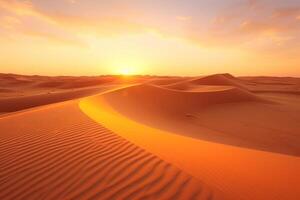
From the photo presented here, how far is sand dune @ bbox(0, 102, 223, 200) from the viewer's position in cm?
256

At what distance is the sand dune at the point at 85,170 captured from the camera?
8.39 feet

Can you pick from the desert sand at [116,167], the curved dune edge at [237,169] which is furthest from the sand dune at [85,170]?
the curved dune edge at [237,169]

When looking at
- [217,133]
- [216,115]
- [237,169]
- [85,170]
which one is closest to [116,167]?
[85,170]

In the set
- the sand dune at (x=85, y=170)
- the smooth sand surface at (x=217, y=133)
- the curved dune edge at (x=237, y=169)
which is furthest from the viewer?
the smooth sand surface at (x=217, y=133)

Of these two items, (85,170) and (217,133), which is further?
(217,133)

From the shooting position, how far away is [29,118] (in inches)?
235

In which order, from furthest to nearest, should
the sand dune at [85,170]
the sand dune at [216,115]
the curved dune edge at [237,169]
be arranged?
1. the sand dune at [216,115]
2. the curved dune edge at [237,169]
3. the sand dune at [85,170]

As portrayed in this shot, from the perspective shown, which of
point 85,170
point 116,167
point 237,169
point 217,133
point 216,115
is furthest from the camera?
point 216,115

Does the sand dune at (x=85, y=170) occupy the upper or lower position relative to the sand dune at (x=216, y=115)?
upper

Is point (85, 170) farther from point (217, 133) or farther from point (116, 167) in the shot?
point (217, 133)

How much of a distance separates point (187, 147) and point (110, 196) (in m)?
2.18

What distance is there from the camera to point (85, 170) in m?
2.99

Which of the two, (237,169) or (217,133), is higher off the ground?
(237,169)

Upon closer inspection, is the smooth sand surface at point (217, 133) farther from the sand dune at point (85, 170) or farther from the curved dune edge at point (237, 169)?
the sand dune at point (85, 170)
